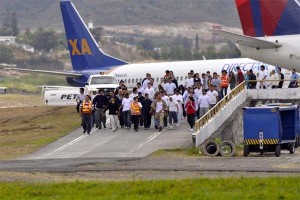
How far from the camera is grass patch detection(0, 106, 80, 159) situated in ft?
140

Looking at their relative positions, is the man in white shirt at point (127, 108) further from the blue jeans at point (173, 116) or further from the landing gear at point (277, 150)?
the landing gear at point (277, 150)

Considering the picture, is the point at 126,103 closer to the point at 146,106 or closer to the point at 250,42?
the point at 146,106

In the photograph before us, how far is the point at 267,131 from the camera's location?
3606 centimetres

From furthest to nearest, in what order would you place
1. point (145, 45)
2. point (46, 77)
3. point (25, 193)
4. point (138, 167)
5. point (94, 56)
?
point (145, 45), point (46, 77), point (94, 56), point (138, 167), point (25, 193)

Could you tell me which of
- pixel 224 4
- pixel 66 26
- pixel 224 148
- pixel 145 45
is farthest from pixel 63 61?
pixel 224 148

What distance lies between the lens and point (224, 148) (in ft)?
117

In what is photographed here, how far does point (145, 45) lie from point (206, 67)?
97.8 meters

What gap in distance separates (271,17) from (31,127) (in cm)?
1356

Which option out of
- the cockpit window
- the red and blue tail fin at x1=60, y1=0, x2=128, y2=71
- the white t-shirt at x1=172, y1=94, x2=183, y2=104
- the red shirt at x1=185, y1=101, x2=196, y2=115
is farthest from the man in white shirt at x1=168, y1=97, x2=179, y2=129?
the red and blue tail fin at x1=60, y1=0, x2=128, y2=71

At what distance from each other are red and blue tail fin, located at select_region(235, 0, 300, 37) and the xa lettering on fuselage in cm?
2877

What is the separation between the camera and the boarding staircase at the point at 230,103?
38797 mm

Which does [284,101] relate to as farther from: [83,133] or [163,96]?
[83,133]

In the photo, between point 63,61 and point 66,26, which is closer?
point 66,26

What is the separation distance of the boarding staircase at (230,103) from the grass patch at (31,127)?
649cm
